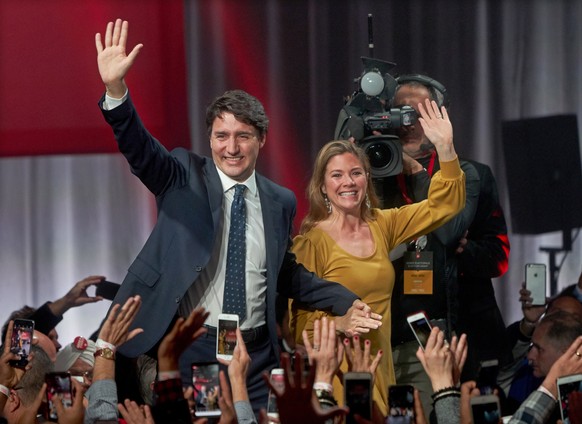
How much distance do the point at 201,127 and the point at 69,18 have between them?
796 millimetres

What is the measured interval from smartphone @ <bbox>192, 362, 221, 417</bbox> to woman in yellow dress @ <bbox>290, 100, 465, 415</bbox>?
2.88ft

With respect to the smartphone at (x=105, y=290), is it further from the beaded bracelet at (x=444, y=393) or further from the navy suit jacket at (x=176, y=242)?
the beaded bracelet at (x=444, y=393)

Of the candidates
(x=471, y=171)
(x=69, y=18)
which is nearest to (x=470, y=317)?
(x=471, y=171)

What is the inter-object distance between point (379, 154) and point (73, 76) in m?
1.77

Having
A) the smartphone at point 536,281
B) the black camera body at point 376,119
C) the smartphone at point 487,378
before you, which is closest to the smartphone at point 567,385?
the smartphone at point 487,378

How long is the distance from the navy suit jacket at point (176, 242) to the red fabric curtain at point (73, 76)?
1.68 metres

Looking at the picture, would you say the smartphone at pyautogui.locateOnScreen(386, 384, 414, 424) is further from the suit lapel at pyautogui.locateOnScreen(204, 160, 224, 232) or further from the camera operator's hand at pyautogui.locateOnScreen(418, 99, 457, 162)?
the camera operator's hand at pyautogui.locateOnScreen(418, 99, 457, 162)

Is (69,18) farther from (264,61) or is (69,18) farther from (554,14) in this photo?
(554,14)

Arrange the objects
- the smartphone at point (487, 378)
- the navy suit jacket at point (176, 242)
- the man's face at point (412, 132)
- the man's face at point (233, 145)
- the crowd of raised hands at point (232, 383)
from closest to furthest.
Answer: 1. the crowd of raised hands at point (232, 383)
2. the smartphone at point (487, 378)
3. the navy suit jacket at point (176, 242)
4. the man's face at point (233, 145)
5. the man's face at point (412, 132)

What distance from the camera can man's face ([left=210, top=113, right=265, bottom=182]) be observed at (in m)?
3.45

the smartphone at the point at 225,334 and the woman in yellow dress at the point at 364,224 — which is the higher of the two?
the woman in yellow dress at the point at 364,224

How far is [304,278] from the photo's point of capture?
3.55 meters

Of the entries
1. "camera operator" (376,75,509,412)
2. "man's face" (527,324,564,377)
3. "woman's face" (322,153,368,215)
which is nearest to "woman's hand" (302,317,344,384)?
"woman's face" (322,153,368,215)

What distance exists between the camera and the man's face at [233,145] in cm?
345
